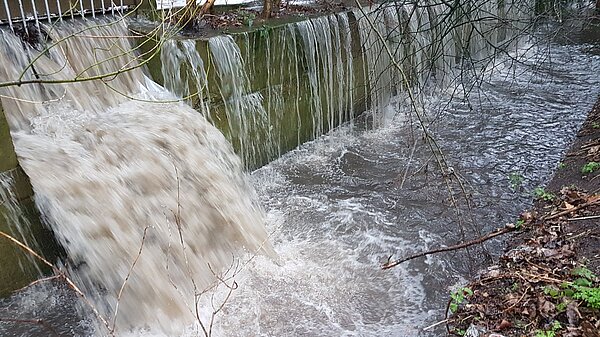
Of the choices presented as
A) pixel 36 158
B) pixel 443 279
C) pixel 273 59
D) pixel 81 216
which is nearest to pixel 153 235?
pixel 81 216

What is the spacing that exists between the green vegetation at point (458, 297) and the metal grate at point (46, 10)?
12.8 feet

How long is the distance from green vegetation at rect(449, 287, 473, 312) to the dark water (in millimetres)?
235

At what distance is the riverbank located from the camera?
10.7 feet

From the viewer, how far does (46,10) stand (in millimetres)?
5238

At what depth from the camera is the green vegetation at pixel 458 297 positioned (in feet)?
12.5

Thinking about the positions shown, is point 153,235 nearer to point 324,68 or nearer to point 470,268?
point 470,268

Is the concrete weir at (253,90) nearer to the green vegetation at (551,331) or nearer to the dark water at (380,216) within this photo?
the dark water at (380,216)

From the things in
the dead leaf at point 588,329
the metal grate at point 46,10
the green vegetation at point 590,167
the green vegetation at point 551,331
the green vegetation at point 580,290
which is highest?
the metal grate at point 46,10

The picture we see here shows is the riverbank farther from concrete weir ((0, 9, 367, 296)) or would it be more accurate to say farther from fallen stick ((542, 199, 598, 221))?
concrete weir ((0, 9, 367, 296))

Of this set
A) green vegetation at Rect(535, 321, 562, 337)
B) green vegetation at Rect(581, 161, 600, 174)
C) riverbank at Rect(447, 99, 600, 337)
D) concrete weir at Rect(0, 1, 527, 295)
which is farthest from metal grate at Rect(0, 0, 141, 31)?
green vegetation at Rect(581, 161, 600, 174)

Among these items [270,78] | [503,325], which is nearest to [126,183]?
[270,78]

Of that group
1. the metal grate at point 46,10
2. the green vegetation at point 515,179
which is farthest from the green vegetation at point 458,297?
the metal grate at point 46,10

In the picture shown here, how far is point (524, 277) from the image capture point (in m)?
3.81

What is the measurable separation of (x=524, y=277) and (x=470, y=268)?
2.84 feet
